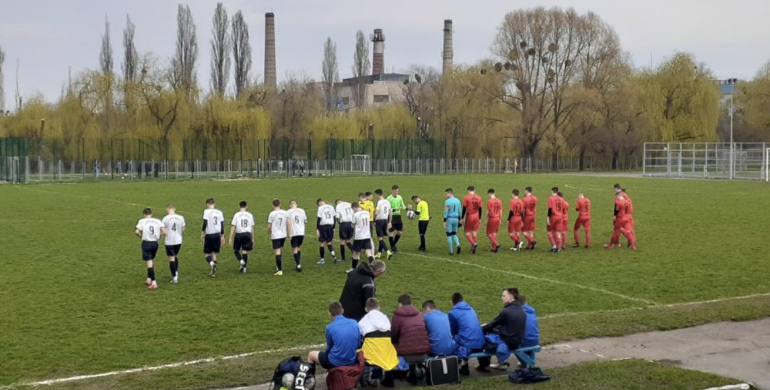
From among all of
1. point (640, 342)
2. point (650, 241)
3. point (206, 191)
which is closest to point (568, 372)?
point (640, 342)

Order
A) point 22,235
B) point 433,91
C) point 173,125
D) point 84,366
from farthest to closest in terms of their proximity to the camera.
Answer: point 433,91 < point 173,125 < point 22,235 < point 84,366

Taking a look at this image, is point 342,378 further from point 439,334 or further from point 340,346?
point 439,334

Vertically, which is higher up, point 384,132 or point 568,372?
point 384,132

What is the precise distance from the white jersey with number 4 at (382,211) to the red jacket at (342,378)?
12.9 m

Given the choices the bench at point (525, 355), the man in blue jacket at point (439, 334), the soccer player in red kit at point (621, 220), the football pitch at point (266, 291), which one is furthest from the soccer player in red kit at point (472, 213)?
the man in blue jacket at point (439, 334)

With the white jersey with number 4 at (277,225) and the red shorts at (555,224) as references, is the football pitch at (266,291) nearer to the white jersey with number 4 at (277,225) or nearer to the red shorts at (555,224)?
the red shorts at (555,224)

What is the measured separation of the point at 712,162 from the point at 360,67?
7095cm

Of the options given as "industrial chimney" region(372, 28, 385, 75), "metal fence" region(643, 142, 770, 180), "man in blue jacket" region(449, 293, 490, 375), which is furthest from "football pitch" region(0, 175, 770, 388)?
"industrial chimney" region(372, 28, 385, 75)

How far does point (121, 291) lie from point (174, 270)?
1.50 meters

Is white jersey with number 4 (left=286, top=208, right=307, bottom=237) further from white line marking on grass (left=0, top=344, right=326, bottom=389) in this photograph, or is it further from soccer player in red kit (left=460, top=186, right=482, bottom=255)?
white line marking on grass (left=0, top=344, right=326, bottom=389)

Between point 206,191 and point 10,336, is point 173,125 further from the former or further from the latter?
point 10,336

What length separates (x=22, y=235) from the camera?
1156 inches

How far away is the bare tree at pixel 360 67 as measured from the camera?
428ft

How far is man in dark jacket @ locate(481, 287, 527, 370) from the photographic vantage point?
1158 cm
